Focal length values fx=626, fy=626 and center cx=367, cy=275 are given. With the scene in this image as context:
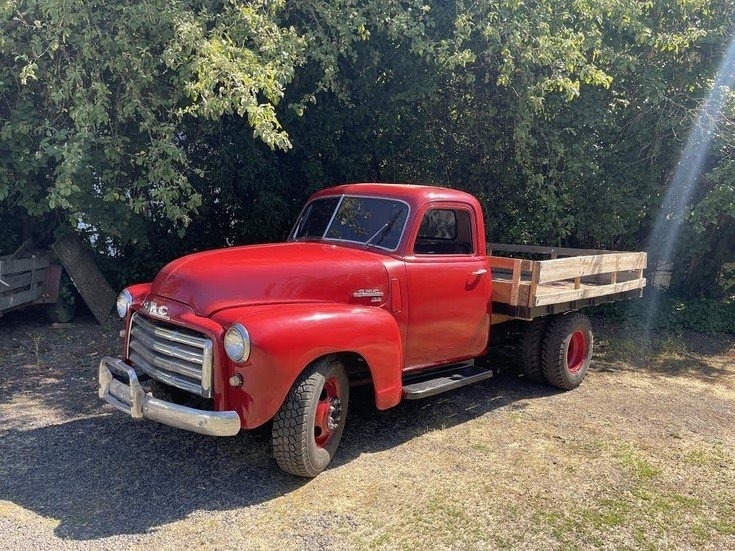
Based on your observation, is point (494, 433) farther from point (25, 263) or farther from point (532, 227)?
point (25, 263)

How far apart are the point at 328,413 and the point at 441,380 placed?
1.16 m

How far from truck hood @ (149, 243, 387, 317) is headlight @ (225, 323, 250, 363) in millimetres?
338

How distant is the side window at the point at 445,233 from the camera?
16.4 feet

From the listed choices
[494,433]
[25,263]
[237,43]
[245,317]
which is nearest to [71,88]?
[237,43]

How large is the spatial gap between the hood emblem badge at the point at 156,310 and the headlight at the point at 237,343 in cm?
57

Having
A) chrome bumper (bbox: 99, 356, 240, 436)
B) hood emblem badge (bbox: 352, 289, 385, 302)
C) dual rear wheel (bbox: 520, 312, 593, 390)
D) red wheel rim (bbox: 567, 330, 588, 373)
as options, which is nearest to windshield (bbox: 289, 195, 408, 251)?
hood emblem badge (bbox: 352, 289, 385, 302)

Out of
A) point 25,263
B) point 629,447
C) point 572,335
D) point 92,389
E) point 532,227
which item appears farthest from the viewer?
point 532,227

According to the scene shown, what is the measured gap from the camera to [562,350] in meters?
5.99

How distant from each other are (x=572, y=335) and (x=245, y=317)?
3.80 m

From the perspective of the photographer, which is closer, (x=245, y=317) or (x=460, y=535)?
(x=460, y=535)

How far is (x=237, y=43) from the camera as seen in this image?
5734mm

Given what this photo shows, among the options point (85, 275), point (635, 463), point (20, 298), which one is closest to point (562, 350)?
point (635, 463)

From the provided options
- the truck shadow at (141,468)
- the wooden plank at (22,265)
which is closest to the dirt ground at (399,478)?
A: the truck shadow at (141,468)

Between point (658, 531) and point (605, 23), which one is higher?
point (605, 23)
